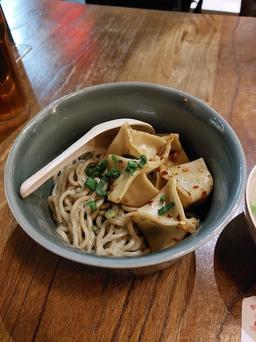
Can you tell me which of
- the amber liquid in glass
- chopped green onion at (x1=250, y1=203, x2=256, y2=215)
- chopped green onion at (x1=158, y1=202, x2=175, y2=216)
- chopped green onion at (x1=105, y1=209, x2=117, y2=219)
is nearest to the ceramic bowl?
chopped green onion at (x1=250, y1=203, x2=256, y2=215)

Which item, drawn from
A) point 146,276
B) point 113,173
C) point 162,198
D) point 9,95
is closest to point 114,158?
point 113,173

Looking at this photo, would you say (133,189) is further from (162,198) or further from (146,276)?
(146,276)

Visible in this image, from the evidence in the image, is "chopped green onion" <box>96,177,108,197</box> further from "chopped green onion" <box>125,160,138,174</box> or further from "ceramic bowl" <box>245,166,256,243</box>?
"ceramic bowl" <box>245,166,256,243</box>

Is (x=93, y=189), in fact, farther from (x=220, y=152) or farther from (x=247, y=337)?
(x=247, y=337)

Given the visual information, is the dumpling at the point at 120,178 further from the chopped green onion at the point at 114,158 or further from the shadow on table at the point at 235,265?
the shadow on table at the point at 235,265

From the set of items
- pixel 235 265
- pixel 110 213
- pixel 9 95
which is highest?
pixel 9 95

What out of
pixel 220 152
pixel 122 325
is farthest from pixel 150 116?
pixel 122 325
